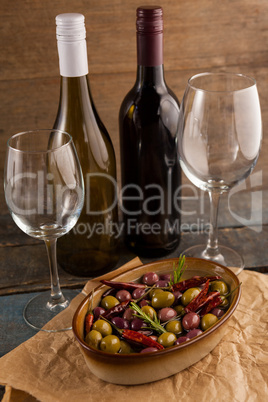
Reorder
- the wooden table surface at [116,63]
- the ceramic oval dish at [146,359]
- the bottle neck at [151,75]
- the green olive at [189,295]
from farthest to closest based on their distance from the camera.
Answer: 1. the wooden table surface at [116,63]
2. the bottle neck at [151,75]
3. the green olive at [189,295]
4. the ceramic oval dish at [146,359]

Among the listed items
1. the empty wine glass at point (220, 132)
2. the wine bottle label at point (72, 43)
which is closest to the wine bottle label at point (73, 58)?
the wine bottle label at point (72, 43)

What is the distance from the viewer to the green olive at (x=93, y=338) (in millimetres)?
587

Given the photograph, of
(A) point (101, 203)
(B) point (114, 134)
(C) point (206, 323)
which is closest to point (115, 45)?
(B) point (114, 134)

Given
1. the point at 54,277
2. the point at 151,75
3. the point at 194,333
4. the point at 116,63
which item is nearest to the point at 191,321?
the point at 194,333

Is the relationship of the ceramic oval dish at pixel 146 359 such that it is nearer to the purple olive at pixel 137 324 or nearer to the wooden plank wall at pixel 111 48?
the purple olive at pixel 137 324

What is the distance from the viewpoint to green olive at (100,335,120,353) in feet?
1.90

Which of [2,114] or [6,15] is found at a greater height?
[6,15]

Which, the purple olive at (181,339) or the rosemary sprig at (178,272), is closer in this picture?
the purple olive at (181,339)

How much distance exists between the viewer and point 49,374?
60 cm

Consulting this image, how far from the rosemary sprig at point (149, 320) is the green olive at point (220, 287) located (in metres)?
0.08

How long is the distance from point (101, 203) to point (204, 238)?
0.63 ft

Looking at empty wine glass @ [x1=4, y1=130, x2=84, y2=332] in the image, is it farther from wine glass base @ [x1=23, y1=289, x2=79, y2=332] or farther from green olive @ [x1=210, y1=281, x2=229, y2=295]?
green olive @ [x1=210, y1=281, x2=229, y2=295]

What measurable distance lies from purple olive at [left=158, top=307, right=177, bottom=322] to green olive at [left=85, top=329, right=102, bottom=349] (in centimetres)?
8

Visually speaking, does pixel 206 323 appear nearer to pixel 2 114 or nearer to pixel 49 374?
pixel 49 374
